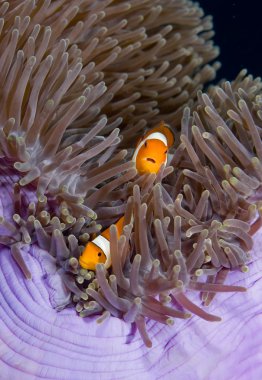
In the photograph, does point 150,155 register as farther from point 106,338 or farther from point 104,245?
point 106,338

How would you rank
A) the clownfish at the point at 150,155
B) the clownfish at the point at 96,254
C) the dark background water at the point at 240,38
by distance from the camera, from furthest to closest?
the dark background water at the point at 240,38 → the clownfish at the point at 150,155 → the clownfish at the point at 96,254

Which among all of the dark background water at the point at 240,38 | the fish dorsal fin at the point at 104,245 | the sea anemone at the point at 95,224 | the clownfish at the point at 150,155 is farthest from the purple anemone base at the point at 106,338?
the dark background water at the point at 240,38

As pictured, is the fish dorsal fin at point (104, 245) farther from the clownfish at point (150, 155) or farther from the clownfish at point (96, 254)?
the clownfish at point (150, 155)

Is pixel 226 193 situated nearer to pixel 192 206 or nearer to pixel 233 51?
pixel 192 206

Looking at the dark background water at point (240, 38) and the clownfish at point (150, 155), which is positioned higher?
the clownfish at point (150, 155)

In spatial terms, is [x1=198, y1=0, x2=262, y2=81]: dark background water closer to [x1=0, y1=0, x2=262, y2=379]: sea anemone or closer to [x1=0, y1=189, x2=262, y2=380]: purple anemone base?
[x1=0, y1=0, x2=262, y2=379]: sea anemone

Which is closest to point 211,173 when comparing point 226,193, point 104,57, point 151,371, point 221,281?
point 226,193

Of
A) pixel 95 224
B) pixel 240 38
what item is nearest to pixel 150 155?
pixel 95 224
